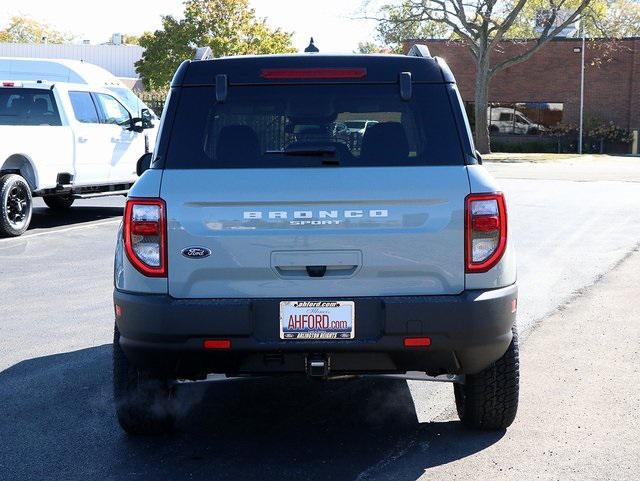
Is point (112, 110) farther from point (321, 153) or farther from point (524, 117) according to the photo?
point (524, 117)

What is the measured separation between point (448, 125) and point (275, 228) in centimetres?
99

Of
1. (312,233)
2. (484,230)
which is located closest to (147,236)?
(312,233)

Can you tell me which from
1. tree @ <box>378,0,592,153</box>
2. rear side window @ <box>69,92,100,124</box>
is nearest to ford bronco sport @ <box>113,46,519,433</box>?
rear side window @ <box>69,92,100,124</box>

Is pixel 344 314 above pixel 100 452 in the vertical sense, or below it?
above

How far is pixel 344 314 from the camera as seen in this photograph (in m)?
4.77

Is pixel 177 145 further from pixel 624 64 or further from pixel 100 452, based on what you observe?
pixel 624 64

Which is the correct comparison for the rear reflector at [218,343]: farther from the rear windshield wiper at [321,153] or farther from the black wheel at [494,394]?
the black wheel at [494,394]

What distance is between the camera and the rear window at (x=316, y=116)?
4.91m

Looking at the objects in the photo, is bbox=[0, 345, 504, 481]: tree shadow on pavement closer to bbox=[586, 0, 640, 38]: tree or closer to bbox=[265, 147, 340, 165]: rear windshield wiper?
bbox=[265, 147, 340, 165]: rear windshield wiper

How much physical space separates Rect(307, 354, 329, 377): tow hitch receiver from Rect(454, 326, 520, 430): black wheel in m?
0.89

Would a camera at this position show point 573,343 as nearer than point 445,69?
No

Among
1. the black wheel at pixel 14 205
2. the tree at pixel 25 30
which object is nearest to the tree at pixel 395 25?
the black wheel at pixel 14 205

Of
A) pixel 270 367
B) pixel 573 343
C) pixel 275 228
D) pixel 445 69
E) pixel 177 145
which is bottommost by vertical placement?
pixel 573 343

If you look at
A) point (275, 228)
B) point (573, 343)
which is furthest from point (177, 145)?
point (573, 343)
